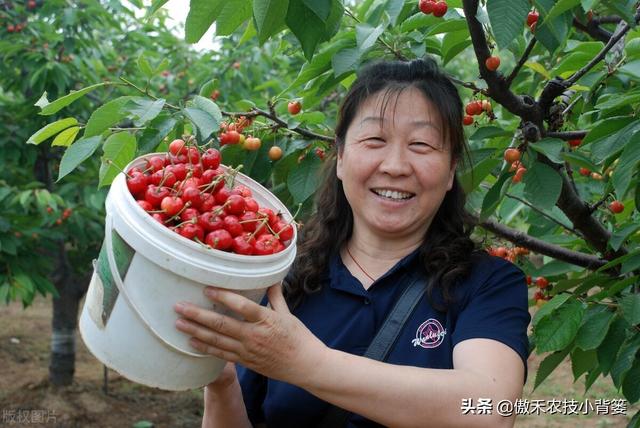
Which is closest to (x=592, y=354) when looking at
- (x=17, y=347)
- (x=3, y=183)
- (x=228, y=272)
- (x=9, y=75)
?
(x=228, y=272)

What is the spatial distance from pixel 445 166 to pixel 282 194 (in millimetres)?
778

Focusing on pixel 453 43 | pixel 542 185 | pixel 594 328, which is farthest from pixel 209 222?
pixel 594 328

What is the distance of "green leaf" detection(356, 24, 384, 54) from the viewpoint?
1.77 m

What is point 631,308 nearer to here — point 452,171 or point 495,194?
point 495,194

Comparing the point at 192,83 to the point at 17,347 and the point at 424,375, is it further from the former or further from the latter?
the point at 424,375

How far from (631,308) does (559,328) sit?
190mm

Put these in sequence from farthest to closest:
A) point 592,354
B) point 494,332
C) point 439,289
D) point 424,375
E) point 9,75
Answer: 1. point 9,75
2. point 592,354
3. point 439,289
4. point 494,332
5. point 424,375

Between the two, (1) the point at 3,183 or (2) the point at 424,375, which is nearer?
(2) the point at 424,375

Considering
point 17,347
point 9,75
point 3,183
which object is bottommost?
point 17,347

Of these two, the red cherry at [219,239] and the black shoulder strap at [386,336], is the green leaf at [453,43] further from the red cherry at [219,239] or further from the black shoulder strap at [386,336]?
the red cherry at [219,239]

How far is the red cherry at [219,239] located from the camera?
1405 mm

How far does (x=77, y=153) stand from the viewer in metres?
1.80

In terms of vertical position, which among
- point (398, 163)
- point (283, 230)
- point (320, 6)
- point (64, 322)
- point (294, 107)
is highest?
point (320, 6)

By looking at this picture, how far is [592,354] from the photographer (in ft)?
7.39
